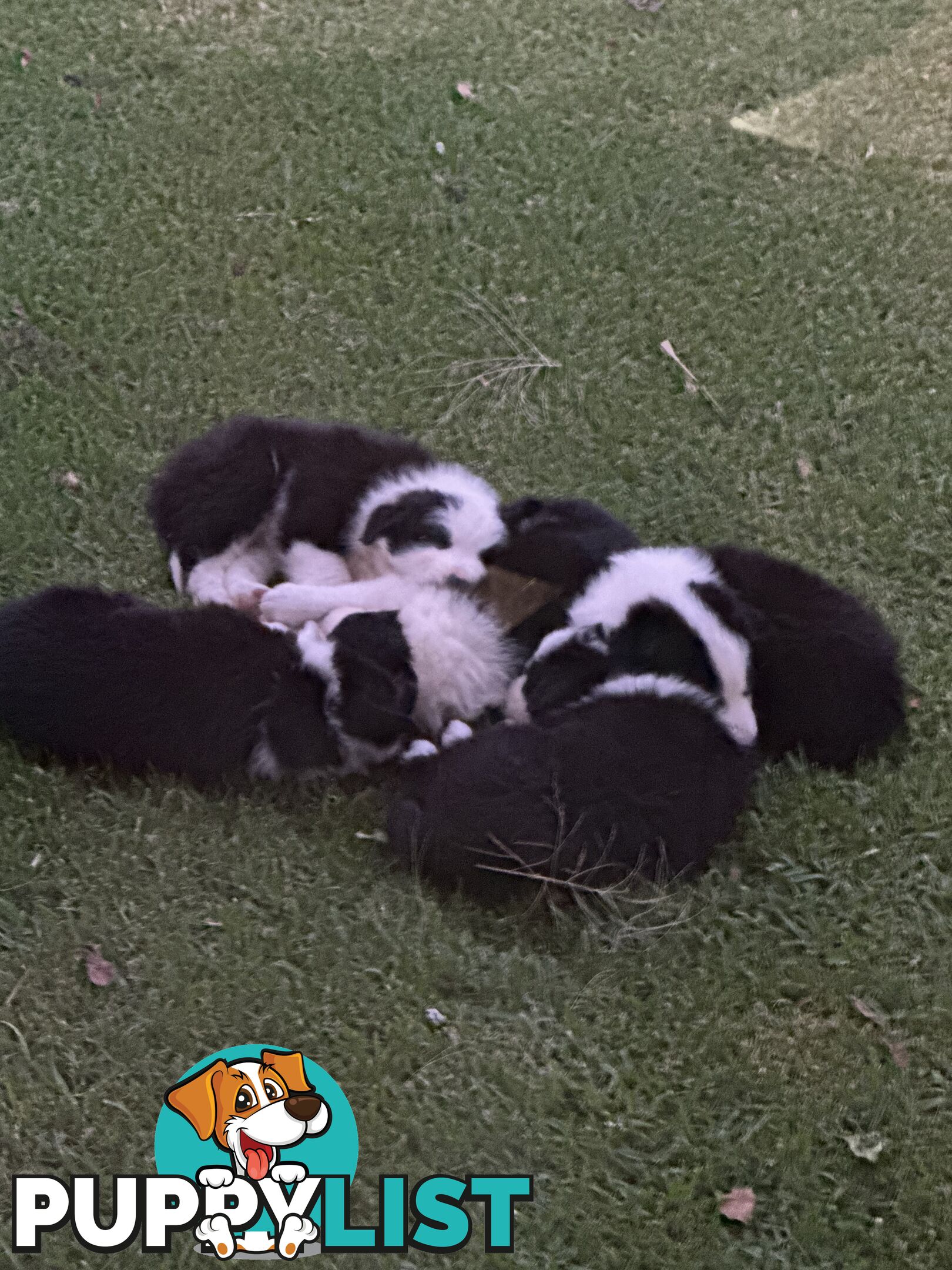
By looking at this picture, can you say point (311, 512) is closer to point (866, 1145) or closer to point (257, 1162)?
point (257, 1162)

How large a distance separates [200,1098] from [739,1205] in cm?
108

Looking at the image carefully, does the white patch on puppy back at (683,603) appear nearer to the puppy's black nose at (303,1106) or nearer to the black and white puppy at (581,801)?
the black and white puppy at (581,801)

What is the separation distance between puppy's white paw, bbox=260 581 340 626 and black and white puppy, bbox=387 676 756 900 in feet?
1.95

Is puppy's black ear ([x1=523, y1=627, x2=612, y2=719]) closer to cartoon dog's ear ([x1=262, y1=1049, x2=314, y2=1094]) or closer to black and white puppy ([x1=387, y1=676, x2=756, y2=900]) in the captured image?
→ black and white puppy ([x1=387, y1=676, x2=756, y2=900])

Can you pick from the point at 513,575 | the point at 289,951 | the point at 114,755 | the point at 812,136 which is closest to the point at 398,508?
the point at 513,575

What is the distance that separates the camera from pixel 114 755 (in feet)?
8.79

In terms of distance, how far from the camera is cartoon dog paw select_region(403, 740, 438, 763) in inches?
110

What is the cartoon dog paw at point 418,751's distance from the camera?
2.80 m

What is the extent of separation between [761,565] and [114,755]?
1766mm

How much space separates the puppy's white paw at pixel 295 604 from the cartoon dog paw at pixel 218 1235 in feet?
4.90

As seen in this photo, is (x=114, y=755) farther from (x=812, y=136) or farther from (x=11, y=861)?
(x=812, y=136)

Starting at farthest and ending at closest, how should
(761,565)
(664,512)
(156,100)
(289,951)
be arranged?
1. (156,100)
2. (664,512)
3. (761,565)
4. (289,951)

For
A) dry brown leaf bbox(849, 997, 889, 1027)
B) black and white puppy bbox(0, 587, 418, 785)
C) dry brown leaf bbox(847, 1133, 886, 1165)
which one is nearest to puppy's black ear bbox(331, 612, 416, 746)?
black and white puppy bbox(0, 587, 418, 785)

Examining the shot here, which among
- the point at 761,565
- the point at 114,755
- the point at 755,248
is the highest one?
the point at 755,248
